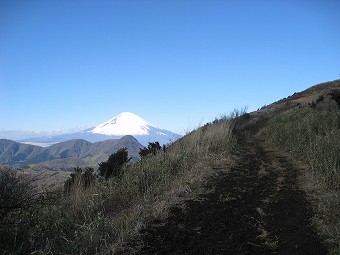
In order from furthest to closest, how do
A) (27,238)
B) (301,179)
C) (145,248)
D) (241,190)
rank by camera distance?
(301,179) → (241,190) → (27,238) → (145,248)

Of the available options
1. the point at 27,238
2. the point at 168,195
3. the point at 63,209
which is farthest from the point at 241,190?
the point at 27,238

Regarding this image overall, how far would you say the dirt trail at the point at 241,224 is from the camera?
408 centimetres

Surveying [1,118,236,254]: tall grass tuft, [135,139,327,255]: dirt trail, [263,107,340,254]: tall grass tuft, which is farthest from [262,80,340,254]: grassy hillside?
[1,118,236,254]: tall grass tuft

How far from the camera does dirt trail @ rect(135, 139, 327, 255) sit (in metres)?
4.08

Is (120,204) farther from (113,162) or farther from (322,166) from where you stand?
(322,166)

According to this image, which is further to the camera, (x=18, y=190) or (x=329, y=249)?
(x=18, y=190)

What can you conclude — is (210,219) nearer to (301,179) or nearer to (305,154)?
(301,179)

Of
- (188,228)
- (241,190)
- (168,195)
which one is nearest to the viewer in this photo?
(188,228)

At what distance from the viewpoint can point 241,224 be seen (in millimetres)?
4840

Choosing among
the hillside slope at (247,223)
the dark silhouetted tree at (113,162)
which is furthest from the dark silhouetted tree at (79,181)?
the hillside slope at (247,223)

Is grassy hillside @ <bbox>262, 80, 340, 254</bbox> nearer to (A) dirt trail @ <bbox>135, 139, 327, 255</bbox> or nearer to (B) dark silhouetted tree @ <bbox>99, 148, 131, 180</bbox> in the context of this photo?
(A) dirt trail @ <bbox>135, 139, 327, 255</bbox>

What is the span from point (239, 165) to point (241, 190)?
2.84 meters

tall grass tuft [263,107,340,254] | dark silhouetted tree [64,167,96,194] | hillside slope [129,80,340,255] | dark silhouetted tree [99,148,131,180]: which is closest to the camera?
hillside slope [129,80,340,255]

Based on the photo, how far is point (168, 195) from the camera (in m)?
6.38
